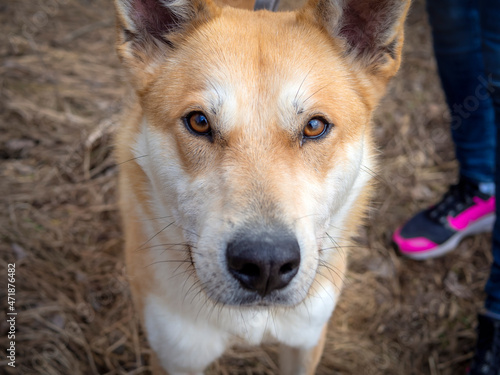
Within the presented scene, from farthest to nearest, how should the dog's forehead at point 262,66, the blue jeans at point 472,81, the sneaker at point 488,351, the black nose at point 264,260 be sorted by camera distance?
the sneaker at point 488,351, the blue jeans at point 472,81, the dog's forehead at point 262,66, the black nose at point 264,260

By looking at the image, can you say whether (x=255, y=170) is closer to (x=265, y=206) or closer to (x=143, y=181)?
(x=265, y=206)

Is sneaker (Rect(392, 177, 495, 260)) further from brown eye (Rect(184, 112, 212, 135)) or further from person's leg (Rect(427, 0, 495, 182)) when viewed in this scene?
brown eye (Rect(184, 112, 212, 135))

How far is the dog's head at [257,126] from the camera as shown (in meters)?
1.53

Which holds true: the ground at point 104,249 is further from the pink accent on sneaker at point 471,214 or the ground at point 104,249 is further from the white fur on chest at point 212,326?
the white fur on chest at point 212,326

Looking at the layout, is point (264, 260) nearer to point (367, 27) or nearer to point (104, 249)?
point (367, 27)

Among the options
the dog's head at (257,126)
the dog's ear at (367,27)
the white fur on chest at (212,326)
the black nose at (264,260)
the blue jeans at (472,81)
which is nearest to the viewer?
the black nose at (264,260)

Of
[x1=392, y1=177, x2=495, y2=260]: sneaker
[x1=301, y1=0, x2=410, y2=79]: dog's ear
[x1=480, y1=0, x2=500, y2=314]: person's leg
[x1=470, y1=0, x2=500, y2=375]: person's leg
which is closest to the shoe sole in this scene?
[x1=392, y1=177, x2=495, y2=260]: sneaker

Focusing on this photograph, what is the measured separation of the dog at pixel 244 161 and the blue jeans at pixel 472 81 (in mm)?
678

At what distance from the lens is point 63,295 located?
9.82 ft

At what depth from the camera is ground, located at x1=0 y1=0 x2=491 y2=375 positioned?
9.39 ft

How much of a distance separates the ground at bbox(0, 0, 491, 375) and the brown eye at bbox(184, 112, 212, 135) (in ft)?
4.17

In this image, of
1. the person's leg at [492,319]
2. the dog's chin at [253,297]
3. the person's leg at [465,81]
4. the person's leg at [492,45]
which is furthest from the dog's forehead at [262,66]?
the person's leg at [465,81]

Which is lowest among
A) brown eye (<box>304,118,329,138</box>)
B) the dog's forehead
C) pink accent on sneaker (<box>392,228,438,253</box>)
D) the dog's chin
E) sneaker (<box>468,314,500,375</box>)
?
sneaker (<box>468,314,500,375</box>)

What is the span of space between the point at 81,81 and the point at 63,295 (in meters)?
2.48
